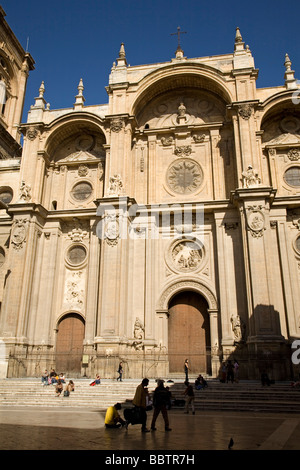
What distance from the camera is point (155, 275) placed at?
24.3m

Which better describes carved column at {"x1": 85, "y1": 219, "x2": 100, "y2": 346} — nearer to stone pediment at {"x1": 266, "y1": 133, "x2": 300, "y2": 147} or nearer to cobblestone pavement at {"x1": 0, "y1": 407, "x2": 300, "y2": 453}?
cobblestone pavement at {"x1": 0, "y1": 407, "x2": 300, "y2": 453}

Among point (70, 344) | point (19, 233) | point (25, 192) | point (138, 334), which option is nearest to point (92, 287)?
point (70, 344)

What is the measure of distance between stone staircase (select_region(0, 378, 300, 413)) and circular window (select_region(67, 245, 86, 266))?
9471mm

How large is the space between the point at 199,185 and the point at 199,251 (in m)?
4.44

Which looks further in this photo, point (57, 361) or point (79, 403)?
point (57, 361)

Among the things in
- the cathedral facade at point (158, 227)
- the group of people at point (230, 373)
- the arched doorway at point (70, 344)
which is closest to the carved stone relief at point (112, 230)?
the cathedral facade at point (158, 227)

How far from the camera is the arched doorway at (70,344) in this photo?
2370 cm

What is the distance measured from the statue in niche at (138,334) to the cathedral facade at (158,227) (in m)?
0.06

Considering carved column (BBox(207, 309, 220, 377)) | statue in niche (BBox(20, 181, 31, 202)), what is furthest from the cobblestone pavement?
statue in niche (BBox(20, 181, 31, 202))

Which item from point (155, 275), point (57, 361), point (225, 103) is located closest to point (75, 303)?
point (57, 361)

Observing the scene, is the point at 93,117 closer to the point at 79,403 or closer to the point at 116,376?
the point at 116,376

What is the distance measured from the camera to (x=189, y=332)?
23500 millimetres
